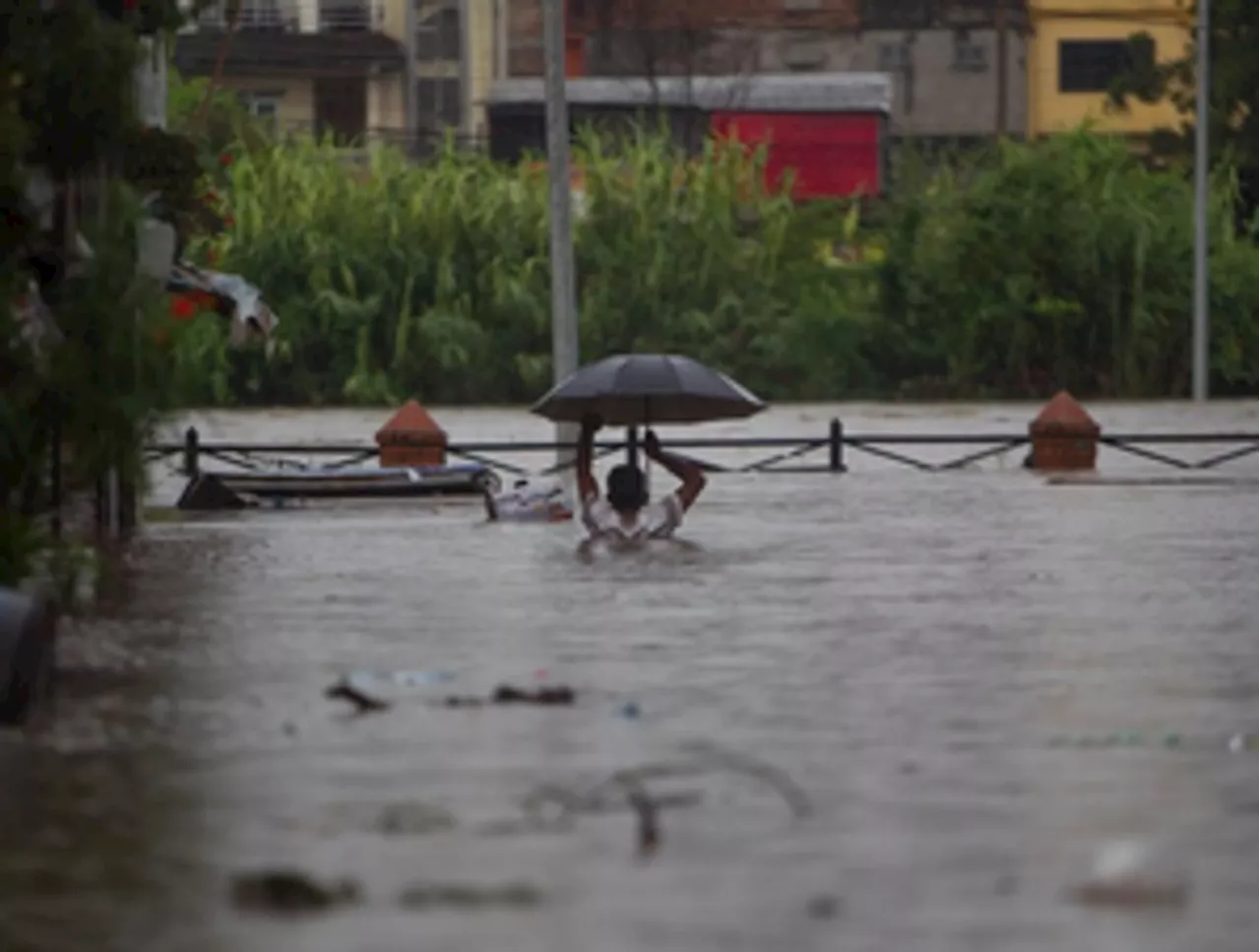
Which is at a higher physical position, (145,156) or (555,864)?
(145,156)

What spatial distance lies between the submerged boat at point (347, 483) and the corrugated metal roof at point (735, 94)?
50935mm

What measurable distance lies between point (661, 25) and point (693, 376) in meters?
63.1

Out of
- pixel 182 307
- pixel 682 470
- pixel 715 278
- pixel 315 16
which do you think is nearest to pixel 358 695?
pixel 682 470

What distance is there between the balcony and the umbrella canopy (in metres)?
60.8

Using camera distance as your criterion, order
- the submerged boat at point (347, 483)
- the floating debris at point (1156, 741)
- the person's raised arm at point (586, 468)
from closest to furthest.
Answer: the floating debris at point (1156, 741), the person's raised arm at point (586, 468), the submerged boat at point (347, 483)

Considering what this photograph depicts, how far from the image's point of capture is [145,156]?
30.8 meters

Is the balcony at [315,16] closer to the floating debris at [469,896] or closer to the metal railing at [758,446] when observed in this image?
the metal railing at [758,446]

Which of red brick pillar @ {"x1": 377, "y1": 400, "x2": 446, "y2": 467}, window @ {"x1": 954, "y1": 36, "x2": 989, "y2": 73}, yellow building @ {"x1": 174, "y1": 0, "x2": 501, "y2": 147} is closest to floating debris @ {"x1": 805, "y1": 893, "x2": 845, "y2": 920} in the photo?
red brick pillar @ {"x1": 377, "y1": 400, "x2": 446, "y2": 467}

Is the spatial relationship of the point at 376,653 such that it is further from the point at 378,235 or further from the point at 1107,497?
the point at 378,235

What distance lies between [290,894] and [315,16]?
3270 inches

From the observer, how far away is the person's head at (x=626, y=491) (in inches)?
1192

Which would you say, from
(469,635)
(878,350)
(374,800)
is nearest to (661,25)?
(878,350)

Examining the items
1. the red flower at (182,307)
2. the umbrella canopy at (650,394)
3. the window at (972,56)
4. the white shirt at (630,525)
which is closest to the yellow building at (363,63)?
the window at (972,56)

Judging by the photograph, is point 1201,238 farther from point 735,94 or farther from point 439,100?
point 439,100
